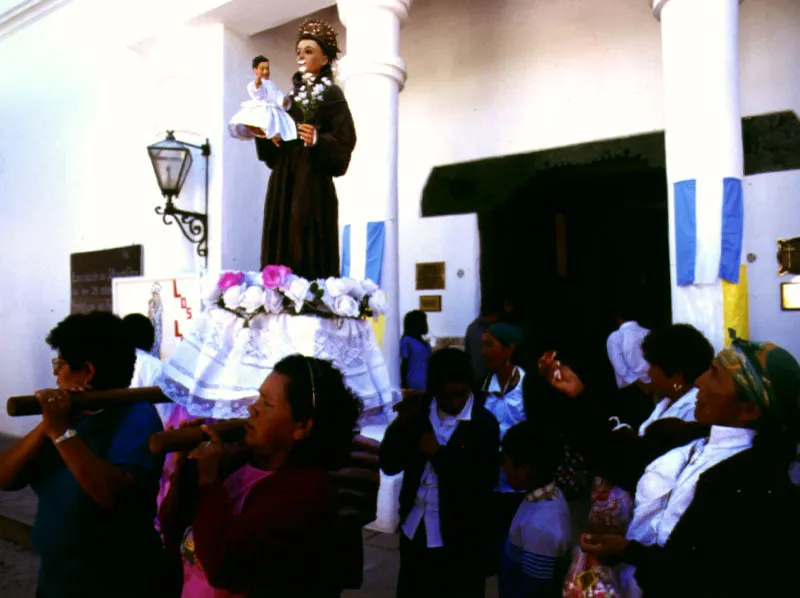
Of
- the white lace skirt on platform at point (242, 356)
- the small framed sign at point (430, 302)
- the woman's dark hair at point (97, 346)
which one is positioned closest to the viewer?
the woman's dark hair at point (97, 346)

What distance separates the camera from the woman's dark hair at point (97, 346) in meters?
2.05

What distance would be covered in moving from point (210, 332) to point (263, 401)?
96 centimetres

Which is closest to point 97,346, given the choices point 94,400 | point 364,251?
point 94,400

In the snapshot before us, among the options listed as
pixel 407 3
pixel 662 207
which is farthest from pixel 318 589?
pixel 662 207

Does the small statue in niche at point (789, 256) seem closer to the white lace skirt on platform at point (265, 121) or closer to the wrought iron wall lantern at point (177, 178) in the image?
the white lace skirt on platform at point (265, 121)

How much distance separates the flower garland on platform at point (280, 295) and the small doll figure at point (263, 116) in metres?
0.57

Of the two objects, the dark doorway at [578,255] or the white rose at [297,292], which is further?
the dark doorway at [578,255]

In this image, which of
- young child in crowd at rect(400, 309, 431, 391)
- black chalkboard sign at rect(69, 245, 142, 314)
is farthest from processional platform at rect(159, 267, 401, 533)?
black chalkboard sign at rect(69, 245, 142, 314)

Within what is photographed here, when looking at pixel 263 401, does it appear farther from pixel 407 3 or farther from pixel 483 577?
pixel 407 3

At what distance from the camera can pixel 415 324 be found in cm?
609

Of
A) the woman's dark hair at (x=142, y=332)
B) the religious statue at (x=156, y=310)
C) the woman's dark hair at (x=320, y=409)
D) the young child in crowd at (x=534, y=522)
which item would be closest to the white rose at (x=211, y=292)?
the woman's dark hair at (x=320, y=409)

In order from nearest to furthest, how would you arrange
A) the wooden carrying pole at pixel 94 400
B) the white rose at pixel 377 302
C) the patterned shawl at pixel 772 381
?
the patterned shawl at pixel 772 381, the wooden carrying pole at pixel 94 400, the white rose at pixel 377 302

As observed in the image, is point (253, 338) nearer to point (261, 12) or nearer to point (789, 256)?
point (789, 256)

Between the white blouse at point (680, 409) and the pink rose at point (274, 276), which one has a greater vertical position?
the pink rose at point (274, 276)
